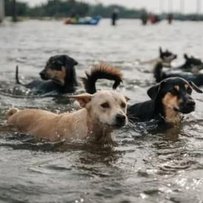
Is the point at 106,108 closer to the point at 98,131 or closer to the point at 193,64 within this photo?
the point at 98,131

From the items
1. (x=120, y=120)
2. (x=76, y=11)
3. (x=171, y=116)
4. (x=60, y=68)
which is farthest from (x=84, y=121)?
(x=76, y=11)

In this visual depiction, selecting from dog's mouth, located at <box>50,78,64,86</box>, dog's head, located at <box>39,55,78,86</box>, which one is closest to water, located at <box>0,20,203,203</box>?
dog's head, located at <box>39,55,78,86</box>

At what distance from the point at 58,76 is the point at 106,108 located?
18.7 feet

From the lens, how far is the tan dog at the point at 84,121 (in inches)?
291

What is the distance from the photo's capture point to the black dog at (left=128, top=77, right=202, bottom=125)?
9023 millimetres

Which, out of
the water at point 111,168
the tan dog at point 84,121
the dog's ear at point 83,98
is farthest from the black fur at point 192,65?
the dog's ear at point 83,98

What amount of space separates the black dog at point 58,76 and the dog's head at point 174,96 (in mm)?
3782

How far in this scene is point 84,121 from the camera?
773cm

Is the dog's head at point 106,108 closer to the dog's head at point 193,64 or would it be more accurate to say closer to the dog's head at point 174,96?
the dog's head at point 174,96

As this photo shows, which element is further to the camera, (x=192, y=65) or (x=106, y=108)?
(x=192, y=65)

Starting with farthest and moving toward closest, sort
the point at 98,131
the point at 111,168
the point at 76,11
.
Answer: the point at 76,11
the point at 98,131
the point at 111,168

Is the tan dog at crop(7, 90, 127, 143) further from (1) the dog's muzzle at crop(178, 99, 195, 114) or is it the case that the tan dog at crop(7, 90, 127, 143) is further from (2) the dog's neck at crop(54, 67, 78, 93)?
(2) the dog's neck at crop(54, 67, 78, 93)

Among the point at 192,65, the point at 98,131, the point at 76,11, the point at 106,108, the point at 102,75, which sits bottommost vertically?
the point at 76,11

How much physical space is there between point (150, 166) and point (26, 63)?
14.4 m
